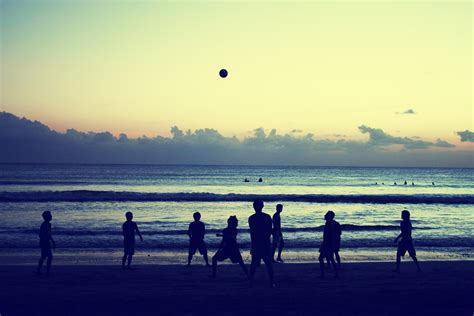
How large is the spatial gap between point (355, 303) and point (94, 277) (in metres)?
6.31

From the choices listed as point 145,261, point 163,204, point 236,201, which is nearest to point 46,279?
point 145,261

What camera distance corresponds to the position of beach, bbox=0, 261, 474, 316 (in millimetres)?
9531

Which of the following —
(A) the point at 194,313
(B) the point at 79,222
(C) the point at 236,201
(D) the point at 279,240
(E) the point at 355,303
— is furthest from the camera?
(C) the point at 236,201

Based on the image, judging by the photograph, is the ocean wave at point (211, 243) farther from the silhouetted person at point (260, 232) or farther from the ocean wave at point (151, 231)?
the silhouetted person at point (260, 232)

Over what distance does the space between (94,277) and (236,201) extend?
38.4 meters

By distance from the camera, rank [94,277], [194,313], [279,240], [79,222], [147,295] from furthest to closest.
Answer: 1. [79,222]
2. [279,240]
3. [94,277]
4. [147,295]
5. [194,313]

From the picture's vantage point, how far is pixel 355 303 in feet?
33.0

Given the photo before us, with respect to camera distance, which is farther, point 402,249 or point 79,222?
point 79,222

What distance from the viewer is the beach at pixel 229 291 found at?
31.3ft

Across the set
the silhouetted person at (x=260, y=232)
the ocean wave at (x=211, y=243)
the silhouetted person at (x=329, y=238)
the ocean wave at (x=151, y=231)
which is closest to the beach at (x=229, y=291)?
the silhouetted person at (x=329, y=238)

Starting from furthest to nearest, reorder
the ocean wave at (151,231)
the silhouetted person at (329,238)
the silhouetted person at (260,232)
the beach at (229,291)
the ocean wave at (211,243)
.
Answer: the ocean wave at (151,231) < the ocean wave at (211,243) < the silhouetted person at (329,238) < the silhouetted person at (260,232) < the beach at (229,291)

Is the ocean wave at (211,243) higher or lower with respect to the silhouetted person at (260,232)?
lower

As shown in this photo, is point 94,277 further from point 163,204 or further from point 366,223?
point 163,204

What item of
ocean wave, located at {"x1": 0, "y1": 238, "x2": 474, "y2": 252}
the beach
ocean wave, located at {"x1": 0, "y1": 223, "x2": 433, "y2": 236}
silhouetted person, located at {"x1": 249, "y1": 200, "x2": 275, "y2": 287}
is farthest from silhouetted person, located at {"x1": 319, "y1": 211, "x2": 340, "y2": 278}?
ocean wave, located at {"x1": 0, "y1": 223, "x2": 433, "y2": 236}
